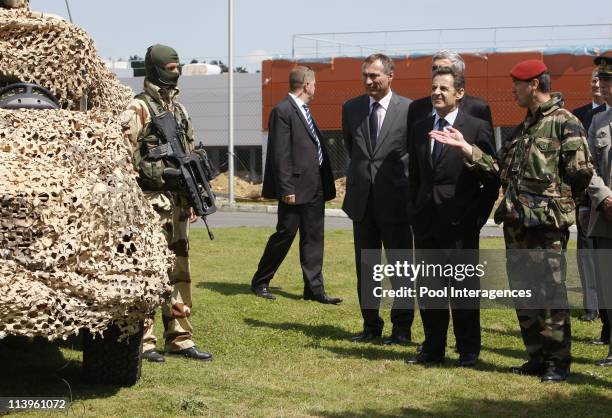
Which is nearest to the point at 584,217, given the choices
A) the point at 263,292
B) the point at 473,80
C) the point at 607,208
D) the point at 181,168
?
the point at 607,208

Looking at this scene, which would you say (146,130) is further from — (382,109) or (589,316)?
(589,316)

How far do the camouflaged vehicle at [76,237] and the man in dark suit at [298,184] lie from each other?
3894 mm

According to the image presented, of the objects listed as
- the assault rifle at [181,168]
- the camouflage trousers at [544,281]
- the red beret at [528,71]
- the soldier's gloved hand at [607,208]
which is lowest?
the camouflage trousers at [544,281]

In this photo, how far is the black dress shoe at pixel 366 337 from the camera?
8906 millimetres

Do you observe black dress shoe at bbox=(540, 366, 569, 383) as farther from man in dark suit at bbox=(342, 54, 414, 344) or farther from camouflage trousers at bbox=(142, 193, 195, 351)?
camouflage trousers at bbox=(142, 193, 195, 351)

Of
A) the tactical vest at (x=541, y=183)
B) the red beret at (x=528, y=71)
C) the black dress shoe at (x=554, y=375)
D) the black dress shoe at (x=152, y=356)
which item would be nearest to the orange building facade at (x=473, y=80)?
the red beret at (x=528, y=71)

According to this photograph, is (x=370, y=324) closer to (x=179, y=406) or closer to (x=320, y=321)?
(x=320, y=321)

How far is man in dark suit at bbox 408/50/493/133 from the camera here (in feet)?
25.8

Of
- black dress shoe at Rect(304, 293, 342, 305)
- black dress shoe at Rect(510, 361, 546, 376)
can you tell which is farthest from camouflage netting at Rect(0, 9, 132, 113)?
black dress shoe at Rect(510, 361, 546, 376)

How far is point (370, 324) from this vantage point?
9.00 metres

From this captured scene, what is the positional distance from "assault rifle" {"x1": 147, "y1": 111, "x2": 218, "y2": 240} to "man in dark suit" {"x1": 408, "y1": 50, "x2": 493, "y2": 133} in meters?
1.69

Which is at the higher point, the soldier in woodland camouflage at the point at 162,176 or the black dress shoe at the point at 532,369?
the soldier in woodland camouflage at the point at 162,176

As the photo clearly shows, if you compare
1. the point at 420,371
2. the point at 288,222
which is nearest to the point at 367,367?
the point at 420,371

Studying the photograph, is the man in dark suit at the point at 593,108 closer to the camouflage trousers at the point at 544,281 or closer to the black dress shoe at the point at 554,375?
the camouflage trousers at the point at 544,281
